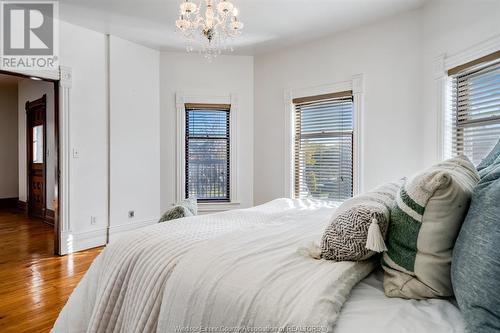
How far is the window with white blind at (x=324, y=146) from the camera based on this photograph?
3.85m

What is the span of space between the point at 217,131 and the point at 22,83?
4.52 m

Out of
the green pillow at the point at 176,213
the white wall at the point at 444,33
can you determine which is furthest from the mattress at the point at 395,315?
the white wall at the point at 444,33

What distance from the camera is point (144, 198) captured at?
4.38m

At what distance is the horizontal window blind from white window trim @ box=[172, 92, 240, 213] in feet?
9.39

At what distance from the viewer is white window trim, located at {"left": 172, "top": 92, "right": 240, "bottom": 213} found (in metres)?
4.55

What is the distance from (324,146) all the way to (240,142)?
1352 mm

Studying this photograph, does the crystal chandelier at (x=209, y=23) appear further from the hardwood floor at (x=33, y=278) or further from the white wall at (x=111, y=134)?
the hardwood floor at (x=33, y=278)

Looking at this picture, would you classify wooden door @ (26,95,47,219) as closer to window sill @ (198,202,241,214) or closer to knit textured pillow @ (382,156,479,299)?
window sill @ (198,202,241,214)

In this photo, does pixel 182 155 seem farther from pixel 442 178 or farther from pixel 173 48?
pixel 442 178

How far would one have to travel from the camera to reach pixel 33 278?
2854mm

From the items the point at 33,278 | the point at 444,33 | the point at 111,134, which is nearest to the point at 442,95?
the point at 444,33

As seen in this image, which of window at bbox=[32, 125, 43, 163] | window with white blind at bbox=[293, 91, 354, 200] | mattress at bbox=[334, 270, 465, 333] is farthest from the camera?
window at bbox=[32, 125, 43, 163]

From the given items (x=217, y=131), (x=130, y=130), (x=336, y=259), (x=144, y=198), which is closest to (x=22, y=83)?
(x=130, y=130)

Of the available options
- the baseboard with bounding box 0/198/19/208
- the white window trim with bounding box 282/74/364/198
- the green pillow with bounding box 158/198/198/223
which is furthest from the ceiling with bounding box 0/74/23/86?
the green pillow with bounding box 158/198/198/223
